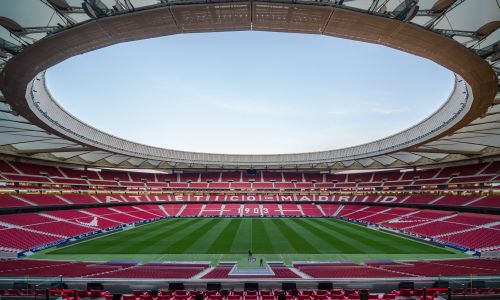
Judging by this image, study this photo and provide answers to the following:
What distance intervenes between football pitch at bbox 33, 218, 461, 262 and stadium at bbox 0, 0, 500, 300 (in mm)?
291

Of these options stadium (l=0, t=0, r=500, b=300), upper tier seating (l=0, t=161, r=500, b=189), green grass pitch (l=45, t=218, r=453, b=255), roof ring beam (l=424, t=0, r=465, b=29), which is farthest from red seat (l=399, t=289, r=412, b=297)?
upper tier seating (l=0, t=161, r=500, b=189)

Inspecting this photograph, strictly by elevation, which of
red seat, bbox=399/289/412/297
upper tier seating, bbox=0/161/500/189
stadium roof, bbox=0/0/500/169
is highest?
stadium roof, bbox=0/0/500/169

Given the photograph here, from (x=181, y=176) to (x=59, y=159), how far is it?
2916 centimetres

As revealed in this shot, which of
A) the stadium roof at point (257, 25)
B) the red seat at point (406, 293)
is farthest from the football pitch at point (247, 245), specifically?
the stadium roof at point (257, 25)

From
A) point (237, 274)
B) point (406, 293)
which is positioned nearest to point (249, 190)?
point (237, 274)

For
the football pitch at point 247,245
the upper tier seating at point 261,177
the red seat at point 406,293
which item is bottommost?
the football pitch at point 247,245

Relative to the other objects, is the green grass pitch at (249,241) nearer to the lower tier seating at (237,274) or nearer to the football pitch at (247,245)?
the football pitch at (247,245)

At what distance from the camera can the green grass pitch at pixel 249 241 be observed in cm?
2925

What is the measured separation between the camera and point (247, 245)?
106 feet

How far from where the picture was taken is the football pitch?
90.3 ft

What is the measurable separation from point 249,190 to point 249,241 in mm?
32816

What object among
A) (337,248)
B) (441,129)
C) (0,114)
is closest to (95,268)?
(0,114)

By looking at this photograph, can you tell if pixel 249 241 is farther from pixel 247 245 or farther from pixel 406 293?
pixel 406 293

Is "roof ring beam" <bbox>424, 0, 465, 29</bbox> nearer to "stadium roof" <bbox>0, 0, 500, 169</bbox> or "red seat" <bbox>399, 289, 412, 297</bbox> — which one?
"stadium roof" <bbox>0, 0, 500, 169</bbox>
